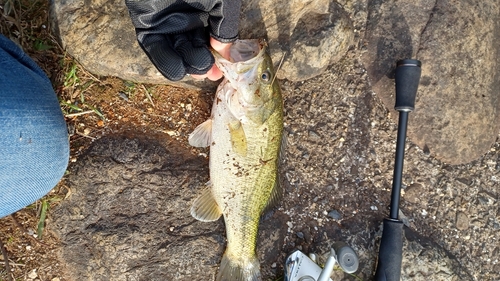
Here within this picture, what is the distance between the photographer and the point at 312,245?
3188mm

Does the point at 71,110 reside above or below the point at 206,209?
above

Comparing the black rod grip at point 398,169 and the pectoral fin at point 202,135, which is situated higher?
the pectoral fin at point 202,135

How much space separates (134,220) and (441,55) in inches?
106

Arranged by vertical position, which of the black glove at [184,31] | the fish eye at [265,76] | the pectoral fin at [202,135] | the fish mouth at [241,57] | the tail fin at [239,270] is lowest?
the tail fin at [239,270]

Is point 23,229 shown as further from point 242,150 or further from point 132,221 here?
point 242,150

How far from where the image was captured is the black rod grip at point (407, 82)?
9.69ft

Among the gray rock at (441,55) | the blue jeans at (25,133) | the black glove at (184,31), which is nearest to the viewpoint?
the blue jeans at (25,133)

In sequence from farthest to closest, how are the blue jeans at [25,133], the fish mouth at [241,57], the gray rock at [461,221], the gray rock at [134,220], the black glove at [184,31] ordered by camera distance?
the gray rock at [461,221], the gray rock at [134,220], the fish mouth at [241,57], the black glove at [184,31], the blue jeans at [25,133]

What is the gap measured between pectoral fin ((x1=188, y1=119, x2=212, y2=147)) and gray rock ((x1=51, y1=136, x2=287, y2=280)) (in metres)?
0.25

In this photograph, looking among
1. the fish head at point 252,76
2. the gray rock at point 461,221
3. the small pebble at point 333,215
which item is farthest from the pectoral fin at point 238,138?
the gray rock at point 461,221

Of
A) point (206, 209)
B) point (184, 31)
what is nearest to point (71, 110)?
point (184, 31)

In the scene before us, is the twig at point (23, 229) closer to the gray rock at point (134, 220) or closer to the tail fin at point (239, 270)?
the gray rock at point (134, 220)

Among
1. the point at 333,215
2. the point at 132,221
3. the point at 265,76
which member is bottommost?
the point at 333,215

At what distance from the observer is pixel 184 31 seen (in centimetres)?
260
